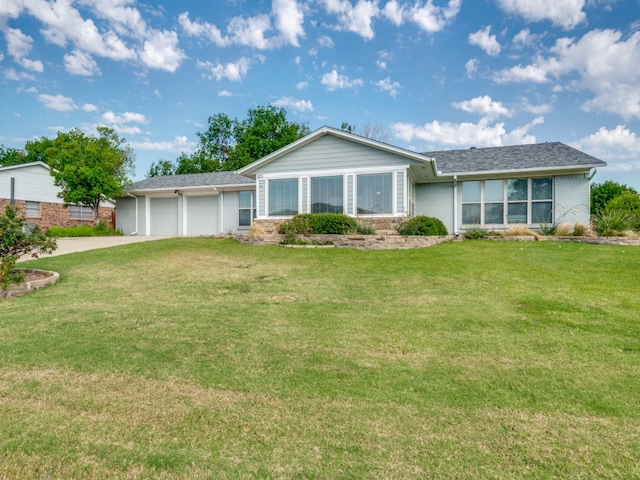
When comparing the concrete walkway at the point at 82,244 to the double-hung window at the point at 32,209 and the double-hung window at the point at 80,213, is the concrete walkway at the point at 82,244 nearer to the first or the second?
the double-hung window at the point at 32,209

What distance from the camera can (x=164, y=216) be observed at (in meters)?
20.7

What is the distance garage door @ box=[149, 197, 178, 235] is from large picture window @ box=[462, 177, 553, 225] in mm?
15329

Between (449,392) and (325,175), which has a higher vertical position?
(325,175)

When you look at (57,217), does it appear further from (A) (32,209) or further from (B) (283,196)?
(B) (283,196)

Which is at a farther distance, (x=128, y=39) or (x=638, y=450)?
(x=128, y=39)

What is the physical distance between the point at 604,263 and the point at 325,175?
9084mm

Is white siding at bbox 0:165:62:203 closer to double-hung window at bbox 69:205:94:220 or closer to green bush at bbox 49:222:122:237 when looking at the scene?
double-hung window at bbox 69:205:94:220

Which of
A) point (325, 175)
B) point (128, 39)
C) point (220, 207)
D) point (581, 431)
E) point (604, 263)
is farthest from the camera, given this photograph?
point (220, 207)

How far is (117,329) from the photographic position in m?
4.64

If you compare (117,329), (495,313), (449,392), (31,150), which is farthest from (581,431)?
(31,150)

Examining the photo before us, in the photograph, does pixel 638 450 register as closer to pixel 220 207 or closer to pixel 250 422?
pixel 250 422

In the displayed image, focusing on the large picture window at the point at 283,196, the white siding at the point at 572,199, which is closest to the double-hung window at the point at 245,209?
the large picture window at the point at 283,196

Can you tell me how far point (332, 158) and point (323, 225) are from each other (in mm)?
2877

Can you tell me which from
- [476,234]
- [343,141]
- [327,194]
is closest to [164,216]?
[327,194]
